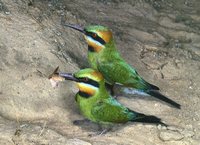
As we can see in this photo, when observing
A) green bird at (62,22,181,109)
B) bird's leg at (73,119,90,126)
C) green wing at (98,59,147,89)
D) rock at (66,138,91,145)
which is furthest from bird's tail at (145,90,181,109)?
rock at (66,138,91,145)

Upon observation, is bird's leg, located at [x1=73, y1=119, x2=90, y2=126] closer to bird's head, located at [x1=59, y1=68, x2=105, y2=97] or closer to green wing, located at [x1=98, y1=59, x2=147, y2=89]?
bird's head, located at [x1=59, y1=68, x2=105, y2=97]

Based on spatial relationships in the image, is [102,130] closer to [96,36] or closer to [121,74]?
[121,74]

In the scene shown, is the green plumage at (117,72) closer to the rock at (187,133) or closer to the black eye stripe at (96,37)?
the black eye stripe at (96,37)

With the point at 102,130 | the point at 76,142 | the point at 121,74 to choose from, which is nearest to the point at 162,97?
the point at 121,74

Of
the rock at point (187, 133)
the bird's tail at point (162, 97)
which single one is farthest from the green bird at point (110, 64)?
the rock at point (187, 133)

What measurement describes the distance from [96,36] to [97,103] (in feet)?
2.74

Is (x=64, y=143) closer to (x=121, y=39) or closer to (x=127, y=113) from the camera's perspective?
(x=127, y=113)

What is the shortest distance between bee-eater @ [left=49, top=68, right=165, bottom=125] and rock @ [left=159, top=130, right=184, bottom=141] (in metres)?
0.19

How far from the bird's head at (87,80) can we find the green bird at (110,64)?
0.61 metres

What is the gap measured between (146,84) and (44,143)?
1.39 metres

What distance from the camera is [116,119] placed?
4688 millimetres

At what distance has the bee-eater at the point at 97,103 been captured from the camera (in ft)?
15.1

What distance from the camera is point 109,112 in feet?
15.3

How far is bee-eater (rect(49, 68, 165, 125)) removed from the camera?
4.62 metres
